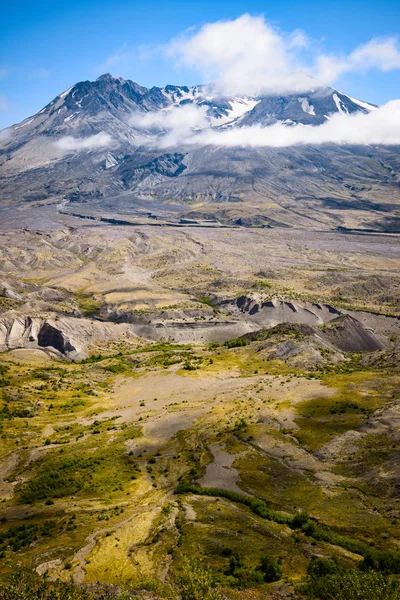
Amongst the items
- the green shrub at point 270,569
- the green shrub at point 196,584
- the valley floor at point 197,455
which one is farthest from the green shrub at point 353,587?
the green shrub at point 196,584

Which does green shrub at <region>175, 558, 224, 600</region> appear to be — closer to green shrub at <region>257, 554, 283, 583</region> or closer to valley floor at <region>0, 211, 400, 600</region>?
valley floor at <region>0, 211, 400, 600</region>

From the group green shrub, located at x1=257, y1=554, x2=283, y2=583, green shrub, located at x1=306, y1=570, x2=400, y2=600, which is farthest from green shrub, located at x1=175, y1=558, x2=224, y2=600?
green shrub, located at x1=306, y1=570, x2=400, y2=600

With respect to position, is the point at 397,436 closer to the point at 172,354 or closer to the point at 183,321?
the point at 172,354

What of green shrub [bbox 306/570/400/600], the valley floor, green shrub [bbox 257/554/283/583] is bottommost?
the valley floor

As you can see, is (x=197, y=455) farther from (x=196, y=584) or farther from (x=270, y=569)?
(x=196, y=584)

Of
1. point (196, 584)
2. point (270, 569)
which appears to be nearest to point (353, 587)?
point (270, 569)

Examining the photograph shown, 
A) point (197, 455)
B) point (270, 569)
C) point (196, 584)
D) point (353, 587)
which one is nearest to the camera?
point (353, 587)

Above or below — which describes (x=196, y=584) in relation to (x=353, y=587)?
above

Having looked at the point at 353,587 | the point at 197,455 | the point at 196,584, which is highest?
the point at 196,584

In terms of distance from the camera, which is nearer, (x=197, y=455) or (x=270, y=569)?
(x=270, y=569)

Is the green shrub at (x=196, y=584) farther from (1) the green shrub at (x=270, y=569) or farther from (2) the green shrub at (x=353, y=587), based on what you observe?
(2) the green shrub at (x=353, y=587)

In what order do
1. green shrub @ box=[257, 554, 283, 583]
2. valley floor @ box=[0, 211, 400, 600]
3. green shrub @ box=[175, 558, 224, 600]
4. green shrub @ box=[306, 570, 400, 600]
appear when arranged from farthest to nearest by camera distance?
valley floor @ box=[0, 211, 400, 600] → green shrub @ box=[257, 554, 283, 583] → green shrub @ box=[175, 558, 224, 600] → green shrub @ box=[306, 570, 400, 600]
